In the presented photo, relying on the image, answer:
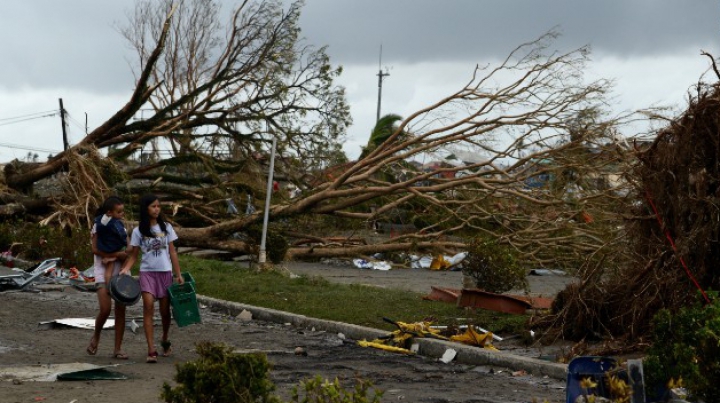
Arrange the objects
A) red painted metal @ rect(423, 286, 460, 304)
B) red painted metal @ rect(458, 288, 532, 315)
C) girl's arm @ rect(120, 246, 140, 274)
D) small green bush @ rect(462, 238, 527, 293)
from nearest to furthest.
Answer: girl's arm @ rect(120, 246, 140, 274) → red painted metal @ rect(458, 288, 532, 315) → small green bush @ rect(462, 238, 527, 293) → red painted metal @ rect(423, 286, 460, 304)

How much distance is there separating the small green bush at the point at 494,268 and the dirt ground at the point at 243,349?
9.97 feet

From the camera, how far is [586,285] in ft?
36.0

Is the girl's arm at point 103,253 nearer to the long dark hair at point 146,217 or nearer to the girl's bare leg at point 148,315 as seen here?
the long dark hair at point 146,217

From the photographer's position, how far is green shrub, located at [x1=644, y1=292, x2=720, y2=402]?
19.1 ft

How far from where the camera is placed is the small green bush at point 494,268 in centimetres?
1436

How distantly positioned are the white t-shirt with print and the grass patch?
310 centimetres

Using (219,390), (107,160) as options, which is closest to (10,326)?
(219,390)

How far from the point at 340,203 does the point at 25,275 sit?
7263mm

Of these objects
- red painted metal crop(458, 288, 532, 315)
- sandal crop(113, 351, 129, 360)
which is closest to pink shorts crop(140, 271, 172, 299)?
sandal crop(113, 351, 129, 360)

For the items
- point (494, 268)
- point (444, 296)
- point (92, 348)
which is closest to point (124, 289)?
point (92, 348)

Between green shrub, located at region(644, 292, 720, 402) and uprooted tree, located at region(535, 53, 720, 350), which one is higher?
uprooted tree, located at region(535, 53, 720, 350)

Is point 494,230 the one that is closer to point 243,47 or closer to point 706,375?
point 243,47

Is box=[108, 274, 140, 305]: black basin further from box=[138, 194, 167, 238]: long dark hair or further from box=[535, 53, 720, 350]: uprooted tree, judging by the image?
box=[535, 53, 720, 350]: uprooted tree

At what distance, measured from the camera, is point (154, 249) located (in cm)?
997
